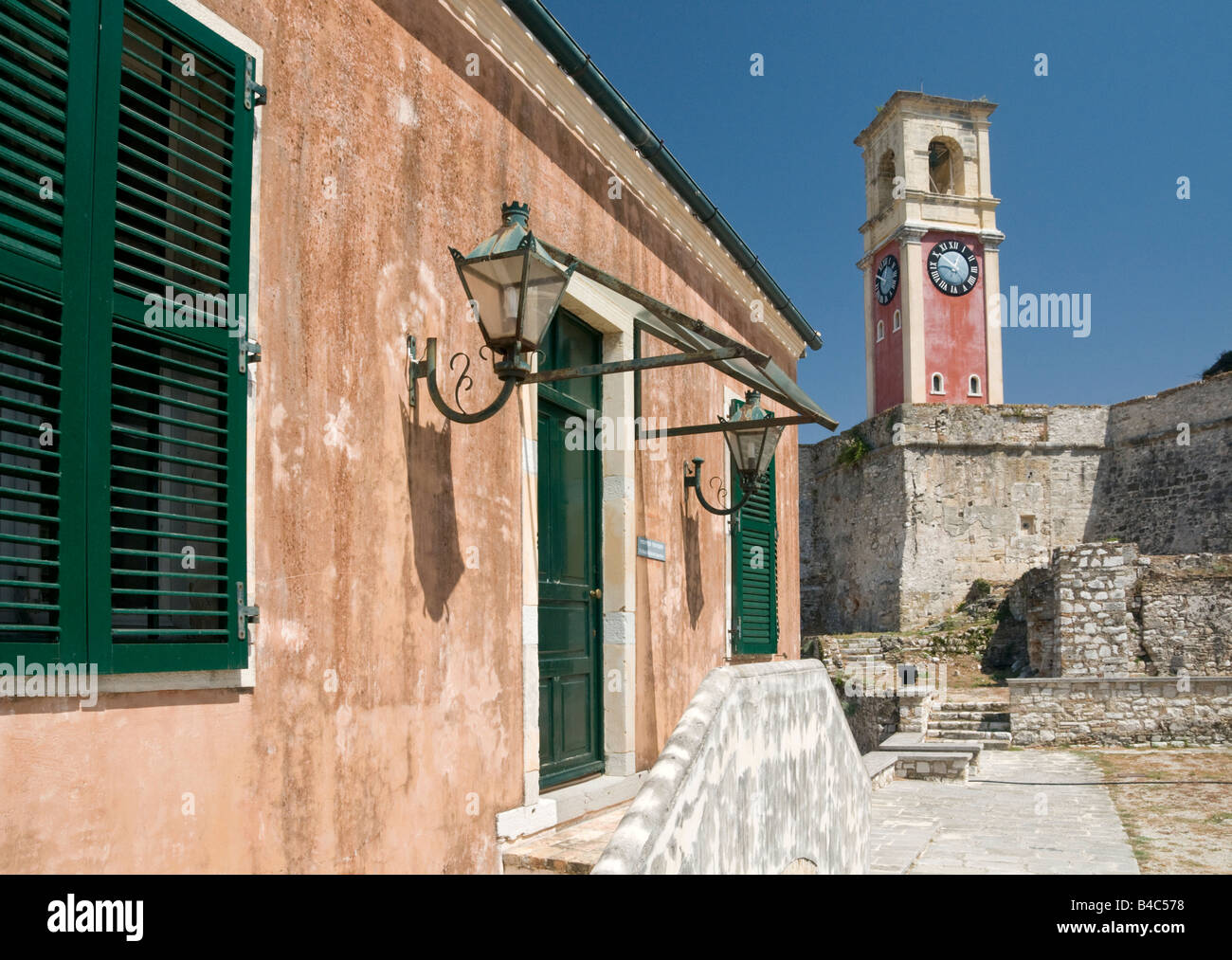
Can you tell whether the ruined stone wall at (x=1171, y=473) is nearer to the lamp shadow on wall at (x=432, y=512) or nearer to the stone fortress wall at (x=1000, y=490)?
the stone fortress wall at (x=1000, y=490)

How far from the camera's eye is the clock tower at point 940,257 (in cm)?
3228

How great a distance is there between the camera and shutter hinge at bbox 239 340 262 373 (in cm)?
318

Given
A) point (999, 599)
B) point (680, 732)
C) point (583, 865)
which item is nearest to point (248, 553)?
point (680, 732)

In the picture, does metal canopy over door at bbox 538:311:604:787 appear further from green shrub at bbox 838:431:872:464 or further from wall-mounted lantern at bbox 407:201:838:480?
green shrub at bbox 838:431:872:464

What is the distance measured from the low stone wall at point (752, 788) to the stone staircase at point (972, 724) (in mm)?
9664

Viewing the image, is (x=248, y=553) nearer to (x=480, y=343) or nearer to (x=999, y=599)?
(x=480, y=343)

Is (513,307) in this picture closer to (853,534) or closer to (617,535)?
(617,535)

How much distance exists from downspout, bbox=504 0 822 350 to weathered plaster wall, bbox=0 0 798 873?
0.93 feet

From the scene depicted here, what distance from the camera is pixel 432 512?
13.9 feet

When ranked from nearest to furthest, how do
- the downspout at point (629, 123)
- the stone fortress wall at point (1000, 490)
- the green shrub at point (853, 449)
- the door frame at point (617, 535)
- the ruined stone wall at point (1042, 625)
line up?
1. the downspout at point (629, 123)
2. the door frame at point (617, 535)
3. the ruined stone wall at point (1042, 625)
4. the stone fortress wall at point (1000, 490)
5. the green shrub at point (853, 449)

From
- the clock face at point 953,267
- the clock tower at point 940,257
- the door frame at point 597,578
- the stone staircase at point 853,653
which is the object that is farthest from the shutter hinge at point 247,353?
the clock face at point 953,267

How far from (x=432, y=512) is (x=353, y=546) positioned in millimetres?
589

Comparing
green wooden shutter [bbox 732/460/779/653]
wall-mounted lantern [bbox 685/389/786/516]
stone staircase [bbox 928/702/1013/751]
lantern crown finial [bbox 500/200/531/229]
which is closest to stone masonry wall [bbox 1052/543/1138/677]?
stone staircase [bbox 928/702/1013/751]
